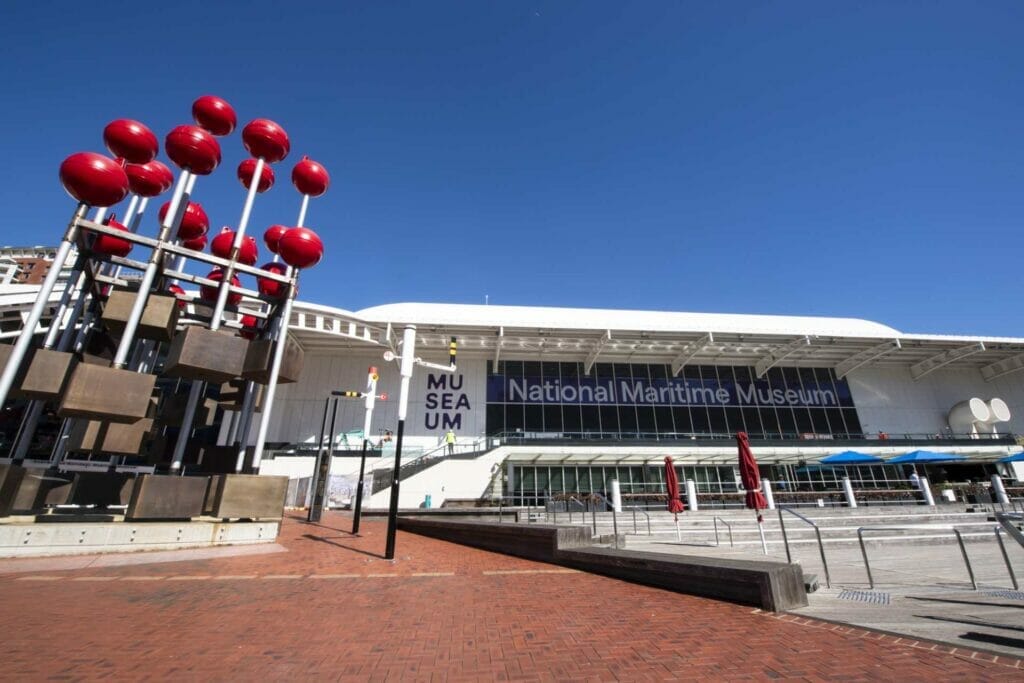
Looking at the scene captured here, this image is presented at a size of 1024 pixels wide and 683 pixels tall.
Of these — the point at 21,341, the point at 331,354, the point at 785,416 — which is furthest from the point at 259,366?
the point at 785,416

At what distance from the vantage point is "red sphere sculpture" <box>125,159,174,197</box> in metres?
10.5

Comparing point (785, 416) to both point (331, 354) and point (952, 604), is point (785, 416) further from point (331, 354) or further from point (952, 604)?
point (331, 354)

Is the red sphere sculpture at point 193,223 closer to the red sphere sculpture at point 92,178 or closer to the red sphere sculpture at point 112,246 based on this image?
the red sphere sculpture at point 112,246

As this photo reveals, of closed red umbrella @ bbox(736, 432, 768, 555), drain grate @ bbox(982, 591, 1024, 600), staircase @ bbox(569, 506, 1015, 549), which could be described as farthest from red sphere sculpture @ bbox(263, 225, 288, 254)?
drain grate @ bbox(982, 591, 1024, 600)

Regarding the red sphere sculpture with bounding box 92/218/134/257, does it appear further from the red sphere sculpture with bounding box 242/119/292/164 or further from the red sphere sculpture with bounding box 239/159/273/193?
the red sphere sculpture with bounding box 242/119/292/164

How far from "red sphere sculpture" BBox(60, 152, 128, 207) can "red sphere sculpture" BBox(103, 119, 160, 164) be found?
79 cm

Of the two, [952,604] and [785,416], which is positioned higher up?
[785,416]

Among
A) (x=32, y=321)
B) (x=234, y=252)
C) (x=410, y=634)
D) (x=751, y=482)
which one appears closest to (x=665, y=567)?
(x=410, y=634)

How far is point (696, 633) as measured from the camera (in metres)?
4.00

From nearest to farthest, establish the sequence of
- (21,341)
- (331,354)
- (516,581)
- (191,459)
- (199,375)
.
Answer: (516,581)
(21,341)
(199,375)
(191,459)
(331,354)

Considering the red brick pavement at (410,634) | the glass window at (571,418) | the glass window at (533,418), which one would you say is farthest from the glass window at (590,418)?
the red brick pavement at (410,634)

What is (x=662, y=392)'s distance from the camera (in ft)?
104

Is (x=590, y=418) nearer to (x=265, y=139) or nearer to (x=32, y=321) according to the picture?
(x=265, y=139)

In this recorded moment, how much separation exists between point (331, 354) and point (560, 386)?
1656 centimetres
